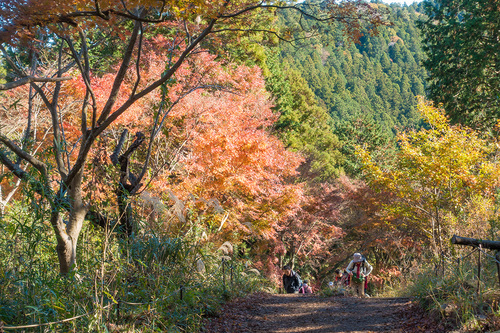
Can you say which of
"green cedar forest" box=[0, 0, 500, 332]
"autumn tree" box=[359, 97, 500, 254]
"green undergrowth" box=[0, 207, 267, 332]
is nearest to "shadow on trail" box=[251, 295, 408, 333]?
"green cedar forest" box=[0, 0, 500, 332]

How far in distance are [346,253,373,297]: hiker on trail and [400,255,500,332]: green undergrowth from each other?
2.65 metres

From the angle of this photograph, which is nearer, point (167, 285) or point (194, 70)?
point (167, 285)

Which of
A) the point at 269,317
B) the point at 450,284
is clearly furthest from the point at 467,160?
the point at 269,317

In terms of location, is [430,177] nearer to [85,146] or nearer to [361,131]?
[85,146]

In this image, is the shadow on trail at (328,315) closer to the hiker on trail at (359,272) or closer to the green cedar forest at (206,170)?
the green cedar forest at (206,170)

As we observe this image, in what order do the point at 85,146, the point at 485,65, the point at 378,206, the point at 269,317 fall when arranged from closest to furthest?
the point at 85,146 → the point at 269,317 → the point at 485,65 → the point at 378,206

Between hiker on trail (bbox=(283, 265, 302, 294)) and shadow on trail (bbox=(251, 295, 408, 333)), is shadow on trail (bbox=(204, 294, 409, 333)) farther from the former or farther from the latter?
hiker on trail (bbox=(283, 265, 302, 294))

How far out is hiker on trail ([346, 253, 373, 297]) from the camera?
8.41m

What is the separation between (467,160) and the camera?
9.71 metres

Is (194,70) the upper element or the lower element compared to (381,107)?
lower

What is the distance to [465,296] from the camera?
453cm

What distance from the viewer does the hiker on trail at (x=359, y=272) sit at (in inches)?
331

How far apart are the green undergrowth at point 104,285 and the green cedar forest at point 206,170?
0.03 meters

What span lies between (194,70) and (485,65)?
33.9 ft
